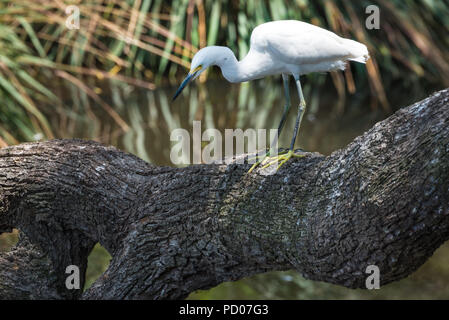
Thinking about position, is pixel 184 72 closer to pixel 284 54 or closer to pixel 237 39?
pixel 237 39

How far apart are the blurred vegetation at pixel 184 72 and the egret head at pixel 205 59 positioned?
91.9 inches

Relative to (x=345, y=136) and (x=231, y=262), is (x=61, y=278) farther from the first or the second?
(x=345, y=136)

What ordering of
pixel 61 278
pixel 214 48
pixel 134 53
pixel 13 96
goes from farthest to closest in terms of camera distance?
pixel 134 53
pixel 13 96
pixel 61 278
pixel 214 48

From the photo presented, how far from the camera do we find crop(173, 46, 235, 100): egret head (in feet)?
6.36

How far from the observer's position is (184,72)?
6.01m

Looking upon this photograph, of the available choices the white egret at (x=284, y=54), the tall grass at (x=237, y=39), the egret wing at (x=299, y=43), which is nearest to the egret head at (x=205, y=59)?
the white egret at (x=284, y=54)

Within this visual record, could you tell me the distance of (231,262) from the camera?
1997mm

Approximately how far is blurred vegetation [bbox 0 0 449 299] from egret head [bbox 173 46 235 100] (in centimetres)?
233

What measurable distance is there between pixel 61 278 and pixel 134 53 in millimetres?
3572

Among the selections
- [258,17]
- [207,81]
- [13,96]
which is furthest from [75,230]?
[207,81]

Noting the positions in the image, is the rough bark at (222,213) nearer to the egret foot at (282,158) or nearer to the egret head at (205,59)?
the egret foot at (282,158)

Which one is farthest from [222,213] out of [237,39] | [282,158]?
[237,39]

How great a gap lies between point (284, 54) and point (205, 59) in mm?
244

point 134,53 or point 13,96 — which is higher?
point 134,53
